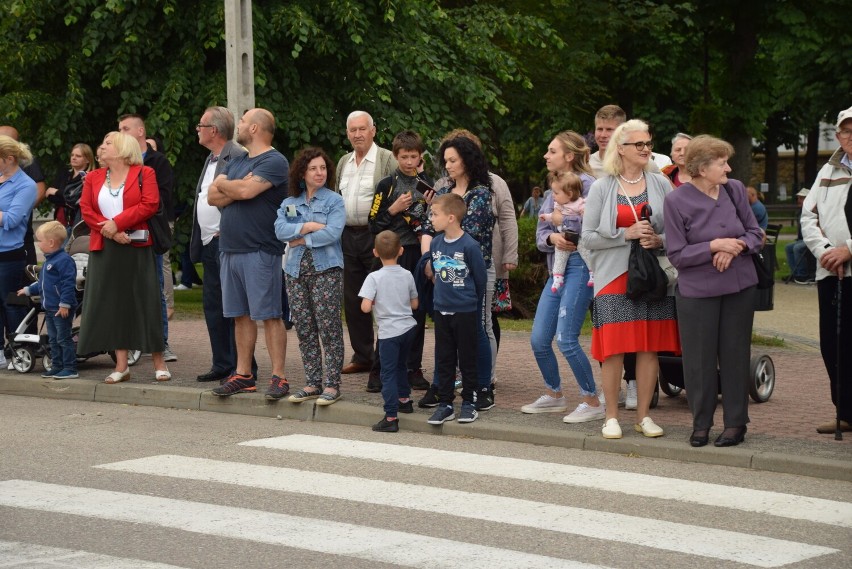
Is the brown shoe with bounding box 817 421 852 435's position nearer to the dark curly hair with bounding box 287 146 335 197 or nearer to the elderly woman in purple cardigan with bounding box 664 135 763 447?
the elderly woman in purple cardigan with bounding box 664 135 763 447

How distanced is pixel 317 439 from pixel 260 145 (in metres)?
2.41

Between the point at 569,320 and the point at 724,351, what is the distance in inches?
47.9

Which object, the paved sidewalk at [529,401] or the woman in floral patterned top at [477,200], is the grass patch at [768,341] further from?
the woman in floral patterned top at [477,200]

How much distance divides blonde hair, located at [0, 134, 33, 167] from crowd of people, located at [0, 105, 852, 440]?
0.05 ft

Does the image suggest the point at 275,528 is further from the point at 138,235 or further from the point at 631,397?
the point at 138,235

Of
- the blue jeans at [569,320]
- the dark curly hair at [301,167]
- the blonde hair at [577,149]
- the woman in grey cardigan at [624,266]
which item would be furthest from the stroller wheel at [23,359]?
the woman in grey cardigan at [624,266]

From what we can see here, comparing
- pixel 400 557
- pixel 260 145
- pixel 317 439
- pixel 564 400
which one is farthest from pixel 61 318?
pixel 400 557

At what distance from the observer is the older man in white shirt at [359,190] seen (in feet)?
36.1

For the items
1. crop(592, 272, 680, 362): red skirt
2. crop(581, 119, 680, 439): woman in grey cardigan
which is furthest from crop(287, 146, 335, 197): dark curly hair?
crop(592, 272, 680, 362): red skirt

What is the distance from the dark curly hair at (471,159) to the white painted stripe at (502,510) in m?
2.87

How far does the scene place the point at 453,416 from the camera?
951cm

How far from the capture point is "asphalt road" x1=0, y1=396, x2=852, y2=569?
19.8 feet

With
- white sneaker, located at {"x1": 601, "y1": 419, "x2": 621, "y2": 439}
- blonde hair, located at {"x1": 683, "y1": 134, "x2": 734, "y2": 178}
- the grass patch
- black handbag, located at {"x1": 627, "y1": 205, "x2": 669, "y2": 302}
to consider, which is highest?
blonde hair, located at {"x1": 683, "y1": 134, "x2": 734, "y2": 178}

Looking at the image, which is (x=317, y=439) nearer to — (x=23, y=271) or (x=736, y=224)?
(x=736, y=224)
